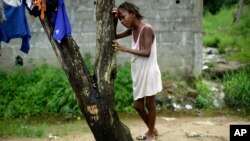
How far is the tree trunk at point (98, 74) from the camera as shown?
4.78 meters

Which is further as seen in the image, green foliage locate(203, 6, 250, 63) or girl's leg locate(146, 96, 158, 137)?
green foliage locate(203, 6, 250, 63)

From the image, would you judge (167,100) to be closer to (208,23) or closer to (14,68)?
(14,68)

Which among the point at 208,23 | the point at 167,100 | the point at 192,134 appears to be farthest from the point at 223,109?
the point at 208,23

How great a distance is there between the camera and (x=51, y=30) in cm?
482

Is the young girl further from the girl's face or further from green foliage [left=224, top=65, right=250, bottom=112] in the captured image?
green foliage [left=224, top=65, right=250, bottom=112]

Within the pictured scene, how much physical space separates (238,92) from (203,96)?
644 millimetres

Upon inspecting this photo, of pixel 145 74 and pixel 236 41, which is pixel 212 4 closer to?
pixel 236 41

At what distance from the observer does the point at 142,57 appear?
5180 mm

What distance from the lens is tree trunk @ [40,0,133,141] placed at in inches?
188

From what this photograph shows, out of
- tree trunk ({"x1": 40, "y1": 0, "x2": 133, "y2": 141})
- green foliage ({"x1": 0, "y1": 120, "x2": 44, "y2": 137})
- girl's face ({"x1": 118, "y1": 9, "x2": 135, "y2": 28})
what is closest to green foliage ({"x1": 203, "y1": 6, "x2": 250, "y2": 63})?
green foliage ({"x1": 0, "y1": 120, "x2": 44, "y2": 137})

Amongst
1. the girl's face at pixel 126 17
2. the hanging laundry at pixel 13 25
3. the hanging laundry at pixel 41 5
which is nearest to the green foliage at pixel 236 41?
the hanging laundry at pixel 13 25

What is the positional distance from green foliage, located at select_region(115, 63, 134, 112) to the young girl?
8.52 feet

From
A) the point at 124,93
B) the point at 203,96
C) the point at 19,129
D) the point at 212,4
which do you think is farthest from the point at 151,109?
the point at 212,4

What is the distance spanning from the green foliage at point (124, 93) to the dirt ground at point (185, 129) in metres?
0.29
